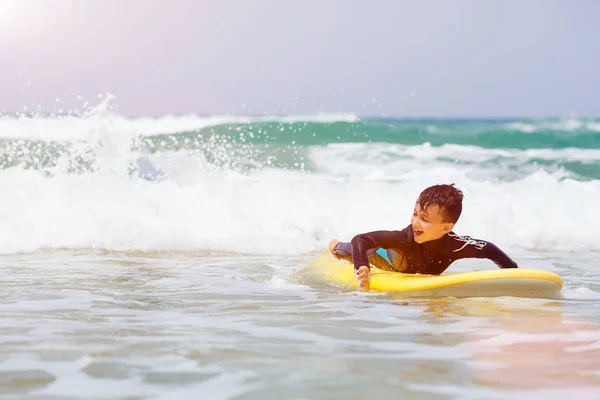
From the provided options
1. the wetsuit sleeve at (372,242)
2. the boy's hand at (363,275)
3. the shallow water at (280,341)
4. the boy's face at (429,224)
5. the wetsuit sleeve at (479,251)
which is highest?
the boy's face at (429,224)

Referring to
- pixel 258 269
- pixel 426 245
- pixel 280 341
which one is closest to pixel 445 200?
pixel 426 245

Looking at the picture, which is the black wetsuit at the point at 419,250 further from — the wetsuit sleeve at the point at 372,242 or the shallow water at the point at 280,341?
the shallow water at the point at 280,341

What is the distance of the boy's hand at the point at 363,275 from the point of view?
555cm

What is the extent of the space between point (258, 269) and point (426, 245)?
187 cm

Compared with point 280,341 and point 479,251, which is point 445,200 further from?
point 280,341

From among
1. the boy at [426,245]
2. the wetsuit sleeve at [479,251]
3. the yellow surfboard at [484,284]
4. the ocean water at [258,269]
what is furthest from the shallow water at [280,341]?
the wetsuit sleeve at [479,251]

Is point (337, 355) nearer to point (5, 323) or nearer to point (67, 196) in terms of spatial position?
point (5, 323)

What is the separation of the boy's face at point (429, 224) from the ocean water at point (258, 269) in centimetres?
55

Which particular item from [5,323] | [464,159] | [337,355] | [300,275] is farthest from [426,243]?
[464,159]

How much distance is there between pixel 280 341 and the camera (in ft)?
12.8

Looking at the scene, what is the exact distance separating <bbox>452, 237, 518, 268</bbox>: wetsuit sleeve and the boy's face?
170 mm

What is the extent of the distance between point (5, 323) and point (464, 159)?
15.2 meters

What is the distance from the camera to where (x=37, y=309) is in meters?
4.77

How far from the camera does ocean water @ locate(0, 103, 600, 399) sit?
3.28 meters
